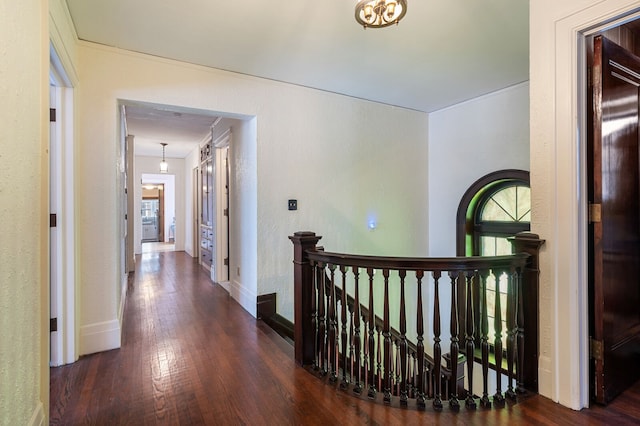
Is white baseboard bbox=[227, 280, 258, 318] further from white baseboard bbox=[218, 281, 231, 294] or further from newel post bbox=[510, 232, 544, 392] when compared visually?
newel post bbox=[510, 232, 544, 392]

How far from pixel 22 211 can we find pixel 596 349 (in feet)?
9.50

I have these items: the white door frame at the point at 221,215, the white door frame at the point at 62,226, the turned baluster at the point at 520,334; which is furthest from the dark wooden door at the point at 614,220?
the white door frame at the point at 221,215

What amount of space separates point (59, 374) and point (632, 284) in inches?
151

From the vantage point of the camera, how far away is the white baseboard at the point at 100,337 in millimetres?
2492

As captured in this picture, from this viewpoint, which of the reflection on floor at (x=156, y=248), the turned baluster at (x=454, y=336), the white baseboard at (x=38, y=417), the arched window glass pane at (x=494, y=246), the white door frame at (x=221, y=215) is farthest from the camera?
the reflection on floor at (x=156, y=248)

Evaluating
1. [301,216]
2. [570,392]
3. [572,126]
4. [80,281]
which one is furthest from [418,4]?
[80,281]

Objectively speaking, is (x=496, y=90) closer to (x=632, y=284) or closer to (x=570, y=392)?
(x=632, y=284)

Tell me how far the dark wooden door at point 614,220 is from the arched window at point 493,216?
1.64 metres

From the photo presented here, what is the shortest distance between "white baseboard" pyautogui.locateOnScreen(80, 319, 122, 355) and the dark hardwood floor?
0.26 ft

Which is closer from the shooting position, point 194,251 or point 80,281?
point 80,281

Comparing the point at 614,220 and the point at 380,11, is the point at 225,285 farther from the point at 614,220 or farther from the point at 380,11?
the point at 614,220

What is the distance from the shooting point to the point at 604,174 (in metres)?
1.79

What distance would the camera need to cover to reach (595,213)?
1.78 meters

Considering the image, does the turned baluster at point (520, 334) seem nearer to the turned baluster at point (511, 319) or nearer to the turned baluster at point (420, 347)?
the turned baluster at point (511, 319)
